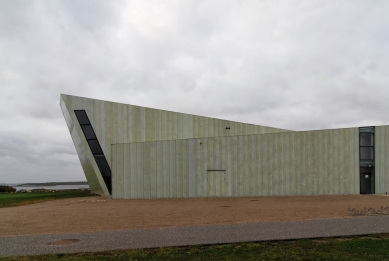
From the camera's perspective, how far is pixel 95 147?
26.9m

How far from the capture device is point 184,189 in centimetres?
2400

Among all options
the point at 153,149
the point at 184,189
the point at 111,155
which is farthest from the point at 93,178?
the point at 184,189

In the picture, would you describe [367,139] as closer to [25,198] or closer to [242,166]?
[242,166]

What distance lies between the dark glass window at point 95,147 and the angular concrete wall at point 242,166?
2.60 metres

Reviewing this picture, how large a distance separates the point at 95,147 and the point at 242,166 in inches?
483

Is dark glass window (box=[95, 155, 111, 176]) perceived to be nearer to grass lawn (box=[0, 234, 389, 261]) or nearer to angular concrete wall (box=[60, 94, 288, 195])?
angular concrete wall (box=[60, 94, 288, 195])

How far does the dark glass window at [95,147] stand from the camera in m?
26.8

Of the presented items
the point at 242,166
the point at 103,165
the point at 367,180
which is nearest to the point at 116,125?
the point at 103,165

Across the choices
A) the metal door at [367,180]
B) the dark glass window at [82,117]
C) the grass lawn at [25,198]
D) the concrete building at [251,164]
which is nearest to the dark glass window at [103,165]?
the concrete building at [251,164]

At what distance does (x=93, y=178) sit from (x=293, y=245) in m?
23.6

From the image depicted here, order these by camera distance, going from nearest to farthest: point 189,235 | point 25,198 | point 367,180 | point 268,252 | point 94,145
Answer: point 268,252, point 189,235, point 367,180, point 94,145, point 25,198

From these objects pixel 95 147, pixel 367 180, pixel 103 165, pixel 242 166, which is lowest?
pixel 367 180

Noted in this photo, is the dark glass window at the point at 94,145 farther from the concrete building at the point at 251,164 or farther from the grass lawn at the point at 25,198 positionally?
the grass lawn at the point at 25,198

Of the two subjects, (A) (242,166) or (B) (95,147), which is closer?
(A) (242,166)
